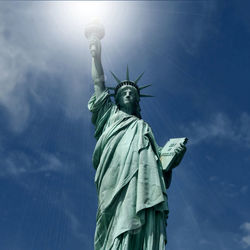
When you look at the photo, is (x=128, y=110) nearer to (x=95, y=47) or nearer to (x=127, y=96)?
(x=127, y=96)

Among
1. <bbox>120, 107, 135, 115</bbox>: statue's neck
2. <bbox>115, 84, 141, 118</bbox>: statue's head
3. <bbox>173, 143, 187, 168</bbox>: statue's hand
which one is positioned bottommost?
<bbox>173, 143, 187, 168</bbox>: statue's hand

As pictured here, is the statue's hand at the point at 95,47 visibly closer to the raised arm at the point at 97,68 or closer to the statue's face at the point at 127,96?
the raised arm at the point at 97,68

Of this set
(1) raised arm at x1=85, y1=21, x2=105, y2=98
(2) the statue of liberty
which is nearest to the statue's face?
(2) the statue of liberty

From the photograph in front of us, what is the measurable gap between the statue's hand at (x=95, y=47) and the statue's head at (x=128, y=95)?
0.81 meters

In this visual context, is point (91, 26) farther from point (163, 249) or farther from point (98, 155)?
point (163, 249)

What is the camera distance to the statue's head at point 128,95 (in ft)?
46.5

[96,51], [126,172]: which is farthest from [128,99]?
[126,172]

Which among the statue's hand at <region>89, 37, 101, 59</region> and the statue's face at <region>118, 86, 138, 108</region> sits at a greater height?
the statue's hand at <region>89, 37, 101, 59</region>

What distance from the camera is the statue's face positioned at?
46.4 ft

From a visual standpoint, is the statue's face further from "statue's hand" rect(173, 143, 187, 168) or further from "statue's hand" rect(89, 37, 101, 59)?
"statue's hand" rect(173, 143, 187, 168)

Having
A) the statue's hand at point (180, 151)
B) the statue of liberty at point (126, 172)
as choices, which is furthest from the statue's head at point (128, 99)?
the statue's hand at point (180, 151)

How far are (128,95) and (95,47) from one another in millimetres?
1753

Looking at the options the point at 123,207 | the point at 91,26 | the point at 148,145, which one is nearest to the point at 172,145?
the point at 148,145

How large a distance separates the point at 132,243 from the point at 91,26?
23.3 feet
